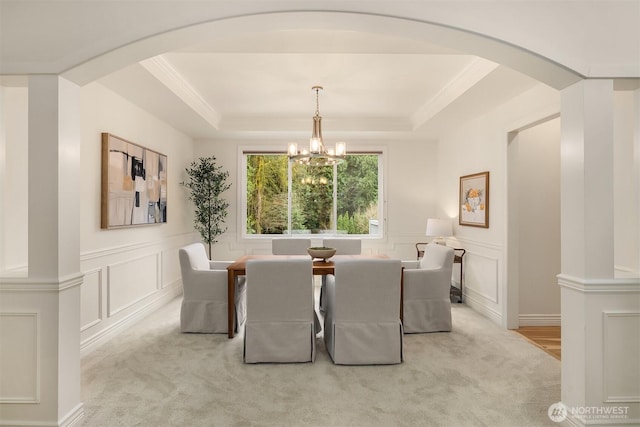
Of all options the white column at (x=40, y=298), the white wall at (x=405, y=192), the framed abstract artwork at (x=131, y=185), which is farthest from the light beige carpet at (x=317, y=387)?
the white wall at (x=405, y=192)

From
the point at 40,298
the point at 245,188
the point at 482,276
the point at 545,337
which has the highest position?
the point at 245,188

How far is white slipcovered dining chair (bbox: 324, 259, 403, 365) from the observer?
3.04m

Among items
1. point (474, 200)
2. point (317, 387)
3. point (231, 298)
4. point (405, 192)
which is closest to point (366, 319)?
point (317, 387)

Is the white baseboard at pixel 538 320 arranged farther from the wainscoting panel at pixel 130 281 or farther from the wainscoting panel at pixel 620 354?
the wainscoting panel at pixel 130 281

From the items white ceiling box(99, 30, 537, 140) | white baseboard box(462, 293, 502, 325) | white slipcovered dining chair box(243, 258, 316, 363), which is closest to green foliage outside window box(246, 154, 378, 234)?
white ceiling box(99, 30, 537, 140)

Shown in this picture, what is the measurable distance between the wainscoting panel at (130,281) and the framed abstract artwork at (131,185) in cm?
47

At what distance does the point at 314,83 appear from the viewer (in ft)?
13.5

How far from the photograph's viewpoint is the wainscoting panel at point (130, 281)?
381cm

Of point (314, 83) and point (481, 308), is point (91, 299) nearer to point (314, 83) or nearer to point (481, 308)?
point (314, 83)

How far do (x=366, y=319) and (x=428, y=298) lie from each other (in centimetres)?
112

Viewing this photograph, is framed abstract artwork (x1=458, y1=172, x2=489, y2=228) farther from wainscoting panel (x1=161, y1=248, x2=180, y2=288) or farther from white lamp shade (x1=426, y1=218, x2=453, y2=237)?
wainscoting panel (x1=161, y1=248, x2=180, y2=288)

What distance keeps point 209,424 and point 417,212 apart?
4.99m

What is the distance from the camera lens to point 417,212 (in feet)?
21.1

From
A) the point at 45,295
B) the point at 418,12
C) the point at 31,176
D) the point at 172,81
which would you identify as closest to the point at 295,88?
the point at 172,81
